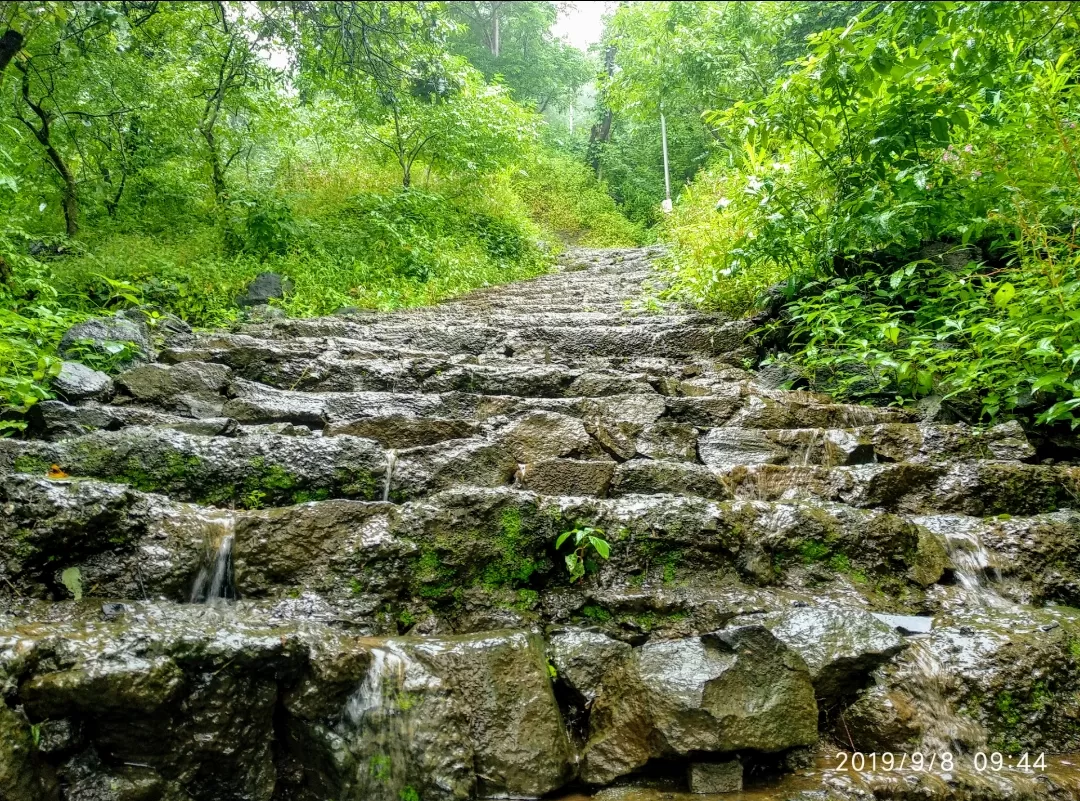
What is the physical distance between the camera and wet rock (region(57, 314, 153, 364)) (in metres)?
4.94

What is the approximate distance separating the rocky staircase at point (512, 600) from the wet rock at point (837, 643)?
0.04 ft

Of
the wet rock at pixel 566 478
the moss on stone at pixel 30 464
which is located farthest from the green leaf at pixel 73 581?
the wet rock at pixel 566 478

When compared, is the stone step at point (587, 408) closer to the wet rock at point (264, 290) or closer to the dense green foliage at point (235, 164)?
the dense green foliage at point (235, 164)

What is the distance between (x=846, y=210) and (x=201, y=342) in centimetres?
592

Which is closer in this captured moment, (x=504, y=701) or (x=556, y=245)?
(x=504, y=701)

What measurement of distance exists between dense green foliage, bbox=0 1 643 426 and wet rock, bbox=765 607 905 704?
4265 mm

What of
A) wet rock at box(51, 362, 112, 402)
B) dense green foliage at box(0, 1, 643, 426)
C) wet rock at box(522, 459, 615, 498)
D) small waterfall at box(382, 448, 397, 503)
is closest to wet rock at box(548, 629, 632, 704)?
wet rock at box(522, 459, 615, 498)

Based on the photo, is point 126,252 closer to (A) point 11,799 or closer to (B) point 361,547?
(B) point 361,547

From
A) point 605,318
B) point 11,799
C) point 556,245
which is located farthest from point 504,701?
point 556,245

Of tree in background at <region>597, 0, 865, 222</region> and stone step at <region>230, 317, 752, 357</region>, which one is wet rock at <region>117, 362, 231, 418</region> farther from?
tree in background at <region>597, 0, 865, 222</region>

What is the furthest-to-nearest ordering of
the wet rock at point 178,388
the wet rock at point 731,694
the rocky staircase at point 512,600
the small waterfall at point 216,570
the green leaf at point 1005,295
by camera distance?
1. the wet rock at point 178,388
2. the green leaf at point 1005,295
3. the small waterfall at point 216,570
4. the wet rock at point 731,694
5. the rocky staircase at point 512,600

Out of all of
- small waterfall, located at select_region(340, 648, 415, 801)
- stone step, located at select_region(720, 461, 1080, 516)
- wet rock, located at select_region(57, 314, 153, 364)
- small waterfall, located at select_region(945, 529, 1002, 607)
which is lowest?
small waterfall, located at select_region(340, 648, 415, 801)

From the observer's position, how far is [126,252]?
8.05 metres

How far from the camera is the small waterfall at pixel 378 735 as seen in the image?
2381 mm
